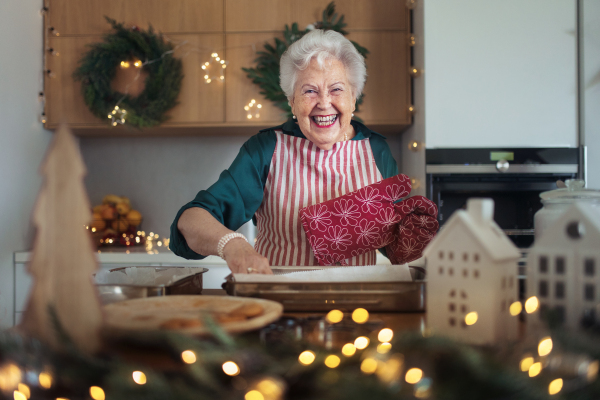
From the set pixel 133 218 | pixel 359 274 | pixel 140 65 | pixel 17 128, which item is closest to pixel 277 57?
pixel 140 65

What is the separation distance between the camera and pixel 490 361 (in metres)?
0.34

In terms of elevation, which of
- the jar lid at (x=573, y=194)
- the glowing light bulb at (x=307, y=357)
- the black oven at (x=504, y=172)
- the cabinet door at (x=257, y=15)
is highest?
the cabinet door at (x=257, y=15)

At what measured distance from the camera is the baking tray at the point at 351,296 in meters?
0.60

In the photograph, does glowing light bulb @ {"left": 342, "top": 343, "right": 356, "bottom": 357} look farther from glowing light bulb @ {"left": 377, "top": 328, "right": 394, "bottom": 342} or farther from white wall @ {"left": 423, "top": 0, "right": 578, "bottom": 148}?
white wall @ {"left": 423, "top": 0, "right": 578, "bottom": 148}

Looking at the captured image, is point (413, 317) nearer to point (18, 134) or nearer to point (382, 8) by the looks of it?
point (382, 8)

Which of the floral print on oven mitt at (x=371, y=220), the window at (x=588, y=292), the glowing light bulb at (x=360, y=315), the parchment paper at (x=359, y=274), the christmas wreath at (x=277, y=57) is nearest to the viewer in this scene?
the window at (x=588, y=292)

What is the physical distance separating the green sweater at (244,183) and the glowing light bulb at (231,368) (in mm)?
781

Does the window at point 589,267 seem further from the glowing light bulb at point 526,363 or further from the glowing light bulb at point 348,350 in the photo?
the glowing light bulb at point 348,350

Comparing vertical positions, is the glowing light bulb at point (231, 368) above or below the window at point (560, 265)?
below

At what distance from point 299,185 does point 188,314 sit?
0.86 m

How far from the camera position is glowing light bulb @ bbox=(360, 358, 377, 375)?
0.36 metres

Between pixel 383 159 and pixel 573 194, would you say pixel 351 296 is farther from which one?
pixel 383 159

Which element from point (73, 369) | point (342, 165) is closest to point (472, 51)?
point (342, 165)

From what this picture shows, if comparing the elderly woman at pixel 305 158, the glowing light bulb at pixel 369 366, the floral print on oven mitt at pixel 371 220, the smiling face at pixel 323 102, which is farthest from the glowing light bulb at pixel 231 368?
the smiling face at pixel 323 102
